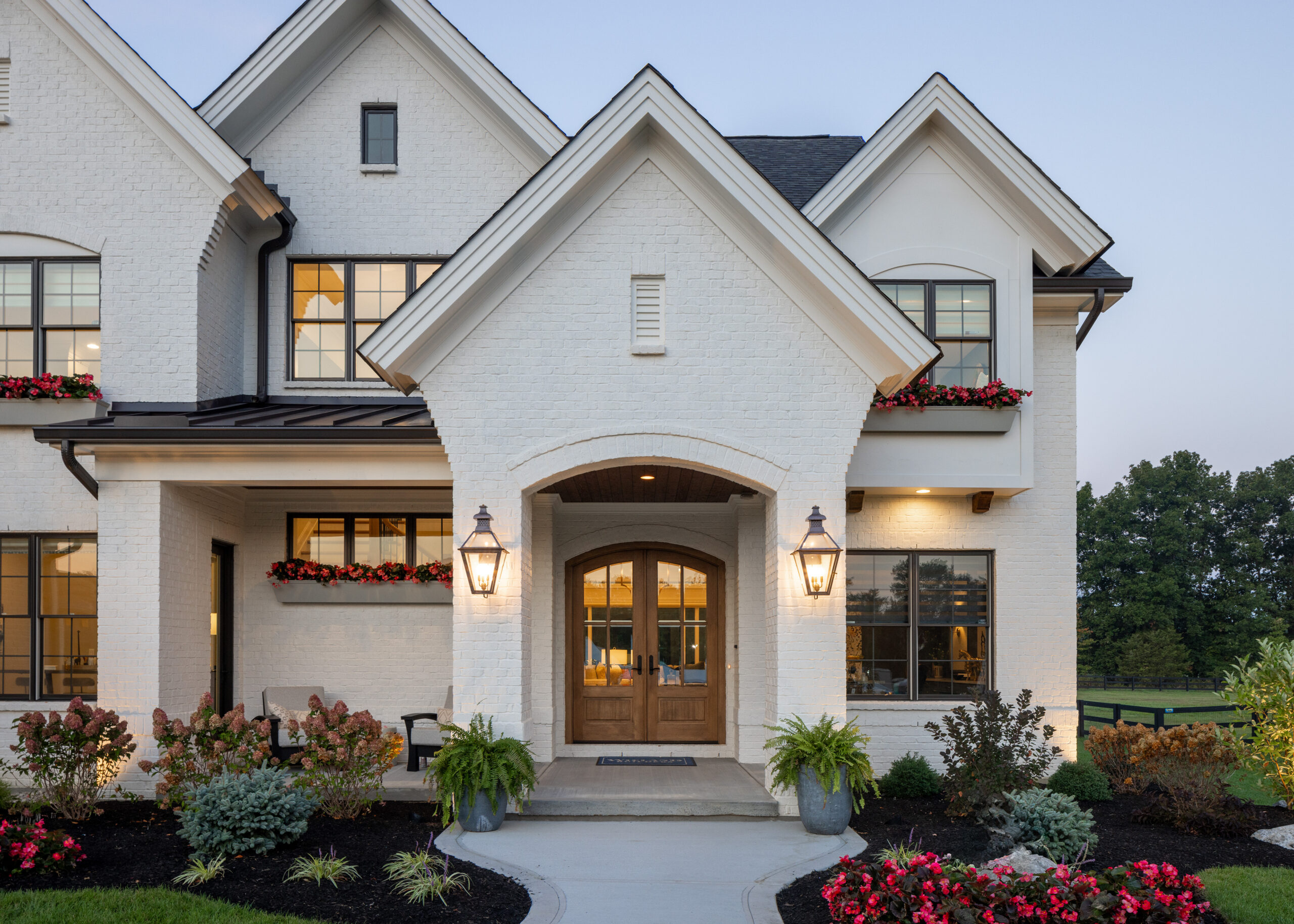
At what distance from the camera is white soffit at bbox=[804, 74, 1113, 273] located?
10.4 metres

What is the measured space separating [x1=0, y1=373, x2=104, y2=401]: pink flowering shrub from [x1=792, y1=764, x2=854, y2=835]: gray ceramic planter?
5938 millimetres

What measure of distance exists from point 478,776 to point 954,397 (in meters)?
5.99

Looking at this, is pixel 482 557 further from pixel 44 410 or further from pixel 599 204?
pixel 44 410

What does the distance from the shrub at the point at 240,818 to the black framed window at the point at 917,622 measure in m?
6.23

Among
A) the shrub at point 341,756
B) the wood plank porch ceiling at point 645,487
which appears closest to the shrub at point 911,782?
the wood plank porch ceiling at point 645,487

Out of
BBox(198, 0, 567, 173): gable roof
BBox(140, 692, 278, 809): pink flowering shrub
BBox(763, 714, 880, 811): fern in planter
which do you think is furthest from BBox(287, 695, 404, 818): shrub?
BBox(198, 0, 567, 173): gable roof

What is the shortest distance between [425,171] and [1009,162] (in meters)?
6.55

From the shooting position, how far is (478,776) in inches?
307

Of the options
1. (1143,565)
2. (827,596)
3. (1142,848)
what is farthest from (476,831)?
(1143,565)

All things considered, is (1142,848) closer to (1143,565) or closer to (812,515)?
(812,515)

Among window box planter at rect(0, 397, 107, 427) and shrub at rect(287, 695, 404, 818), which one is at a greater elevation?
window box planter at rect(0, 397, 107, 427)

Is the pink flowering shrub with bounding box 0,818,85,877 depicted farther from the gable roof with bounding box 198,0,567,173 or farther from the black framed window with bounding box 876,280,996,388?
the black framed window with bounding box 876,280,996,388

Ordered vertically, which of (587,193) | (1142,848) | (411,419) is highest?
(587,193)

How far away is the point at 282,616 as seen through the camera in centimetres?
1132
